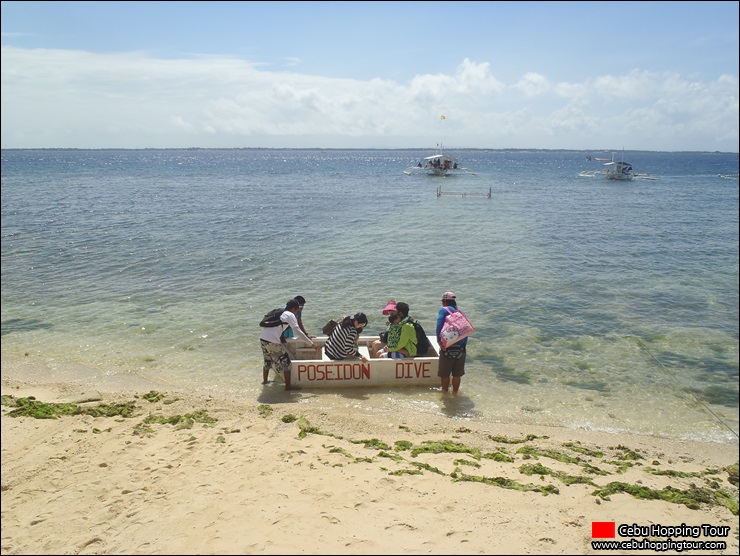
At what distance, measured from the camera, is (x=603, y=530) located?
5.67 meters

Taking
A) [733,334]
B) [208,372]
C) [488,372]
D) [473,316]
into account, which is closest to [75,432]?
[208,372]

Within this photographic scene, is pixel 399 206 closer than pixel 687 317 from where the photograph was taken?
No

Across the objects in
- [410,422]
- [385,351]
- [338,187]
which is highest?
[338,187]

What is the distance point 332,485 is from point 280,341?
4.86m

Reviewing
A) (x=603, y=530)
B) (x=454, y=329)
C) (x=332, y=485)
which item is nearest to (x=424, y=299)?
(x=454, y=329)

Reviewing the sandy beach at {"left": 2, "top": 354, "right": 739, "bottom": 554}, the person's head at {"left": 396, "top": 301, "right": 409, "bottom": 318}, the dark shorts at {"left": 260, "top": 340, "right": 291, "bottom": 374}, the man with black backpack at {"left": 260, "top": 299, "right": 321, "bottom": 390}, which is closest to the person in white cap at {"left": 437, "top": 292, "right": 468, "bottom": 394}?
the person's head at {"left": 396, "top": 301, "right": 409, "bottom": 318}

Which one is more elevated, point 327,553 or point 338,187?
point 338,187

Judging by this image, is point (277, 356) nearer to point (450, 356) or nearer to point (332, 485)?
point (450, 356)

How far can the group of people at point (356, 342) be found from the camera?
10844 millimetres

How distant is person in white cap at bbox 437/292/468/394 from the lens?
1074cm

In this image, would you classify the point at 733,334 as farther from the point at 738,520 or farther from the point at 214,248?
the point at 214,248

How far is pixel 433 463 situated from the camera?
7734mm

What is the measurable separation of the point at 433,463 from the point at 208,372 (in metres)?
6.84

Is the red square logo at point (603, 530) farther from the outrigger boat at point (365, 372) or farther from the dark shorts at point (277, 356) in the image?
the dark shorts at point (277, 356)
